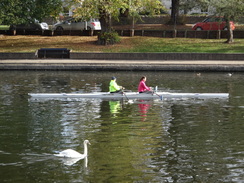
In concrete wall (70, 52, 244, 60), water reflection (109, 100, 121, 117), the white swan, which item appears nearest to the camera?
the white swan

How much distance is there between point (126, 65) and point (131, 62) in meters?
1.76

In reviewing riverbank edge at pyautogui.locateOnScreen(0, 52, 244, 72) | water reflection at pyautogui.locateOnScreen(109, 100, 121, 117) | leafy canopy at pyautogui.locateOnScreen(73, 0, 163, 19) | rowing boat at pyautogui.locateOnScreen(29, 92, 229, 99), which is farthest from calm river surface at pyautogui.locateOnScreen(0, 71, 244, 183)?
leafy canopy at pyautogui.locateOnScreen(73, 0, 163, 19)

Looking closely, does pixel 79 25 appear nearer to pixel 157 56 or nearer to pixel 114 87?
pixel 157 56

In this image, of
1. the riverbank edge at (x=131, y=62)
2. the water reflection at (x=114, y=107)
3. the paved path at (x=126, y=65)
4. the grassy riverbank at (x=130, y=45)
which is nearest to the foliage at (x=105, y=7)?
the grassy riverbank at (x=130, y=45)

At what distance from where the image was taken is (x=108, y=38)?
47.4 m

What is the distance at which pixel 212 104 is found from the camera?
82.3 ft

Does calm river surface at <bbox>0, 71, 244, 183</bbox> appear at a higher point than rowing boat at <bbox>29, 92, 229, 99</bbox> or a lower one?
lower

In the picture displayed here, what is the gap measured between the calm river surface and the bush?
57.0 ft

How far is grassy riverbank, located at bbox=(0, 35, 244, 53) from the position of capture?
45341 mm

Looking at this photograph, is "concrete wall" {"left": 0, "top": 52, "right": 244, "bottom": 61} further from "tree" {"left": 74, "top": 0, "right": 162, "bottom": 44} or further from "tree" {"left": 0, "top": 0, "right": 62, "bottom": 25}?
"tree" {"left": 0, "top": 0, "right": 62, "bottom": 25}

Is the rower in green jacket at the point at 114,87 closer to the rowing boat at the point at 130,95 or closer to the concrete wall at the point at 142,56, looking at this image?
the rowing boat at the point at 130,95

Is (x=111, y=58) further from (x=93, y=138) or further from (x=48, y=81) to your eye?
(x=93, y=138)

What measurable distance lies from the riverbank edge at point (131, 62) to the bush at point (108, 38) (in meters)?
4.56

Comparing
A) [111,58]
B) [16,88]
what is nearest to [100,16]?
[111,58]
